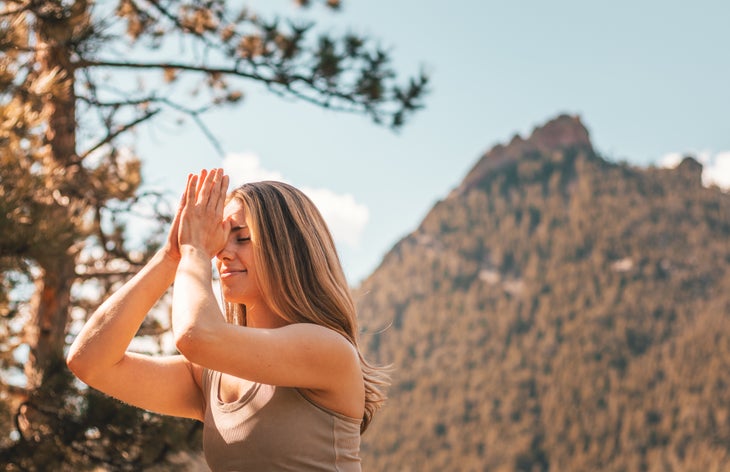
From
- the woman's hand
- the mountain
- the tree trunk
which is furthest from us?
the mountain

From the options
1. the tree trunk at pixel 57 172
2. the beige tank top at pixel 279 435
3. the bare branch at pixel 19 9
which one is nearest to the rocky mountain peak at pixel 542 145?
the tree trunk at pixel 57 172

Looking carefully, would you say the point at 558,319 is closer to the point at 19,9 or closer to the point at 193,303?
the point at 19,9

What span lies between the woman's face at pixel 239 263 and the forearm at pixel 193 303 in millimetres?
75

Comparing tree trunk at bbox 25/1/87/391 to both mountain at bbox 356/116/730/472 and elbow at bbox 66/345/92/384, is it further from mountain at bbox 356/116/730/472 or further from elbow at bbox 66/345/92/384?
mountain at bbox 356/116/730/472

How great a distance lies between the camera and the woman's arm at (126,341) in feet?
4.51

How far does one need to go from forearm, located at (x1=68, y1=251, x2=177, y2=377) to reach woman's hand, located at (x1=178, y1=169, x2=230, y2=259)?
8cm

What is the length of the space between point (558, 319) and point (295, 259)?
6680cm

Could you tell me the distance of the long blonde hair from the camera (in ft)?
4.48

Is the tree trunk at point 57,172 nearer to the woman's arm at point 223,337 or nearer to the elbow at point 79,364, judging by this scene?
the elbow at point 79,364

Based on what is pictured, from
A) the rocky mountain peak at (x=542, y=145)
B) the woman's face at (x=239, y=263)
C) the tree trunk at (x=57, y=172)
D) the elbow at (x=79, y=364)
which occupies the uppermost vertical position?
the rocky mountain peak at (x=542, y=145)

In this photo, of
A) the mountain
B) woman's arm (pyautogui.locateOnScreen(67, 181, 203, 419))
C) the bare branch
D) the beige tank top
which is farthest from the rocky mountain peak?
the beige tank top

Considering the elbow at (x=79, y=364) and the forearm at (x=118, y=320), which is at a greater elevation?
the forearm at (x=118, y=320)

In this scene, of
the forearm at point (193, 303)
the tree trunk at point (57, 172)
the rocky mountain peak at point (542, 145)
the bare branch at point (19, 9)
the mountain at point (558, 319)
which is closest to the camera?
the forearm at point (193, 303)

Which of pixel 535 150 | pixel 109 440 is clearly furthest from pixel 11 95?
pixel 535 150
